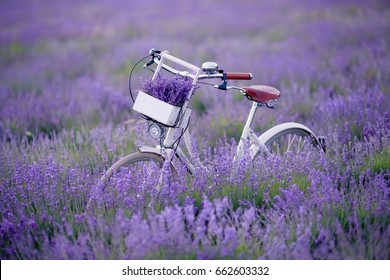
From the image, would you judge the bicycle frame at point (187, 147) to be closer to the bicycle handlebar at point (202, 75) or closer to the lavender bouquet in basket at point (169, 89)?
the lavender bouquet in basket at point (169, 89)

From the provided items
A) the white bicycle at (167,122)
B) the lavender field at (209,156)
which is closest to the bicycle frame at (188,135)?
the white bicycle at (167,122)

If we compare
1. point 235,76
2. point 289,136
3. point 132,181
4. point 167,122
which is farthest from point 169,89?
point 289,136

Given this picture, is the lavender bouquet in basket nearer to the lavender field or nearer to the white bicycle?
the white bicycle

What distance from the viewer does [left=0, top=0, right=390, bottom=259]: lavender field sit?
2.76m

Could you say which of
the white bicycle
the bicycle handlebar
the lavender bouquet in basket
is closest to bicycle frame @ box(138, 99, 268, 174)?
the white bicycle

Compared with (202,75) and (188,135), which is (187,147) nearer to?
(188,135)

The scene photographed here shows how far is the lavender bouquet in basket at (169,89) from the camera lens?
3.08 m

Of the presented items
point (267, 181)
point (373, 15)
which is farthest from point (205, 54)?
point (267, 181)

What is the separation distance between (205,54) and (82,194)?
6526 mm

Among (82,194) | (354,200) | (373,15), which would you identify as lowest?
(82,194)

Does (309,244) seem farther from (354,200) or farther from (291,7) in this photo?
(291,7)

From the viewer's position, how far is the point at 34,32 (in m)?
12.9

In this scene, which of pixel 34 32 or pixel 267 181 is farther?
pixel 34 32

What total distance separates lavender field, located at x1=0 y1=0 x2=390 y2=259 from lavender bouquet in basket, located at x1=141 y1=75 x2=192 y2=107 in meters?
0.51
